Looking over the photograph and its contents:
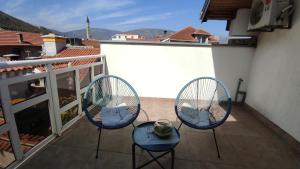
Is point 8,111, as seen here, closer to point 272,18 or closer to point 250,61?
point 272,18

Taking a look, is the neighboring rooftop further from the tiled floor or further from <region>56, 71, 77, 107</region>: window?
the tiled floor

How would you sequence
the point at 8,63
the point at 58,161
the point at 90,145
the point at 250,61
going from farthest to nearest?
the point at 250,61 → the point at 90,145 → the point at 58,161 → the point at 8,63

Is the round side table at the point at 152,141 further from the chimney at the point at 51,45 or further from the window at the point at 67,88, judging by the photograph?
the chimney at the point at 51,45

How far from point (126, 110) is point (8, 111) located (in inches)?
47.2

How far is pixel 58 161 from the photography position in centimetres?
176

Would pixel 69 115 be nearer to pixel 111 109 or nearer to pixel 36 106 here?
pixel 36 106

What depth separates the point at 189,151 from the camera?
2.01 meters

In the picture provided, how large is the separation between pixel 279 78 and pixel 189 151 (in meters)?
1.90

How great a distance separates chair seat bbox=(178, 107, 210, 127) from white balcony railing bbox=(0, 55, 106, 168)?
1.62 m

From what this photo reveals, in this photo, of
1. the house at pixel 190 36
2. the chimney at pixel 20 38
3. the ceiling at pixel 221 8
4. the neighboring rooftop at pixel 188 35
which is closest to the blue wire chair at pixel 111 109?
the ceiling at pixel 221 8

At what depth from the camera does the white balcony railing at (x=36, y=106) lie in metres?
1.52

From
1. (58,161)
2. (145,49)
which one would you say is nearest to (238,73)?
(145,49)

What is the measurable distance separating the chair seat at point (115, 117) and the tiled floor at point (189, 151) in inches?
13.8

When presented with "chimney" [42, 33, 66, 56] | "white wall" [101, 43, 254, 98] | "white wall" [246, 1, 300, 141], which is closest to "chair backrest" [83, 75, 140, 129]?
"white wall" [101, 43, 254, 98]
